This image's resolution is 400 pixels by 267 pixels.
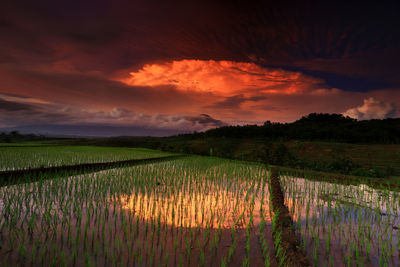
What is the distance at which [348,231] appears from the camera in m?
4.07

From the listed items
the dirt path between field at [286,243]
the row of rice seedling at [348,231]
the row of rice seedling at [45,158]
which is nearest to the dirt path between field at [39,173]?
the row of rice seedling at [45,158]

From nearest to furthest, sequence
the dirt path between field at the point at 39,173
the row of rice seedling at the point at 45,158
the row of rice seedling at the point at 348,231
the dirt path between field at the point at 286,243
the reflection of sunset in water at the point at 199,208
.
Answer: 1. the dirt path between field at the point at 286,243
2. the row of rice seedling at the point at 348,231
3. the reflection of sunset in water at the point at 199,208
4. the dirt path between field at the point at 39,173
5. the row of rice seedling at the point at 45,158

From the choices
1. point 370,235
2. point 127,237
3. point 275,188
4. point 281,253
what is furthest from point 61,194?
point 370,235

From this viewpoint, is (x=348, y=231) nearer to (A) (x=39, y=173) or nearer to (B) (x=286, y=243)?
(B) (x=286, y=243)

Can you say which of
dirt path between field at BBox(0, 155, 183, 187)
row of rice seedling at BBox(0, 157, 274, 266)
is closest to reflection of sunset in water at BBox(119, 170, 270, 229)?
row of rice seedling at BBox(0, 157, 274, 266)

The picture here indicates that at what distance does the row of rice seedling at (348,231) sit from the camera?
10.4 ft

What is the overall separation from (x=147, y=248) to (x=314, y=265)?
2.69 meters

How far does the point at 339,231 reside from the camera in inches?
160

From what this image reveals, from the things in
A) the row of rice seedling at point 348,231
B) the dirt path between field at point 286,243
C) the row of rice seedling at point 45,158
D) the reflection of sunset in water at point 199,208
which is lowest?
the row of rice seedling at point 348,231

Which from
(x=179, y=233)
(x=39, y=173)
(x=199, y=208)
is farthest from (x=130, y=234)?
(x=39, y=173)

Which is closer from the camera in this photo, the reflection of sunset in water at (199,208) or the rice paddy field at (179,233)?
the rice paddy field at (179,233)

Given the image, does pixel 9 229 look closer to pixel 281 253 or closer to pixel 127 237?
pixel 127 237

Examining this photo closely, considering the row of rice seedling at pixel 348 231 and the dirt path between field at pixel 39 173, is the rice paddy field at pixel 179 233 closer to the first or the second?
the row of rice seedling at pixel 348 231

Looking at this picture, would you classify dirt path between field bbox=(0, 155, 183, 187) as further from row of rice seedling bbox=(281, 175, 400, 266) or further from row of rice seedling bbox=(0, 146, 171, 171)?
row of rice seedling bbox=(281, 175, 400, 266)
